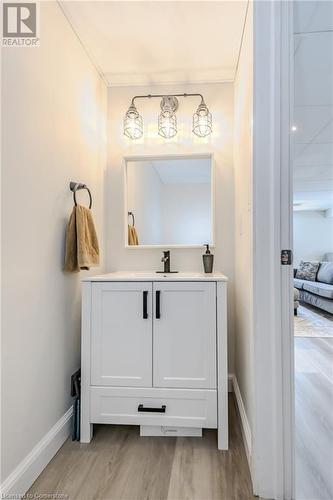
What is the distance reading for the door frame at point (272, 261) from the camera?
1.20 meters

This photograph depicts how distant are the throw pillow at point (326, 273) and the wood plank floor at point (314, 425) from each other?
9.26 ft

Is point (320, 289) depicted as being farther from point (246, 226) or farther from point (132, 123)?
point (132, 123)

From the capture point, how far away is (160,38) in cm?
179

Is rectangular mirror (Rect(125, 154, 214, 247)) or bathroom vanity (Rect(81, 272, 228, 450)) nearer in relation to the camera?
bathroom vanity (Rect(81, 272, 228, 450))

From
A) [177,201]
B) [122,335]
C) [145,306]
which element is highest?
[177,201]

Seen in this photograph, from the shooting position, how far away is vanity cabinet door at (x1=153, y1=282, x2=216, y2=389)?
1551mm

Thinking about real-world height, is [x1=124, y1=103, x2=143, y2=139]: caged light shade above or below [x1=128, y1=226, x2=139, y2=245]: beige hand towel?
above

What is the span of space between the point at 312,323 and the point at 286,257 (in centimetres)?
356

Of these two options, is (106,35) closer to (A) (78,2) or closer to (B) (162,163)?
(A) (78,2)

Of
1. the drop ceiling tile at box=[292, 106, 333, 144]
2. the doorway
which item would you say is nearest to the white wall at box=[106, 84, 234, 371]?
the doorway

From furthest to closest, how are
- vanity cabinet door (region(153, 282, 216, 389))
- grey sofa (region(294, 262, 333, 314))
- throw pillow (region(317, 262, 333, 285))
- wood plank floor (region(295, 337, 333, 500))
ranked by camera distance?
throw pillow (region(317, 262, 333, 285)) → grey sofa (region(294, 262, 333, 314)) → vanity cabinet door (region(153, 282, 216, 389)) → wood plank floor (region(295, 337, 333, 500))

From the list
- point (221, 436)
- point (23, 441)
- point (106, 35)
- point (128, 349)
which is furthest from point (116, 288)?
point (106, 35)

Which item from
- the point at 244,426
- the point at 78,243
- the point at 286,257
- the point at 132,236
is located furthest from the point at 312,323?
the point at 78,243

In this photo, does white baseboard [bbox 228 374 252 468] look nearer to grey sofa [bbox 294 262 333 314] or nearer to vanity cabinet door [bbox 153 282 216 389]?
vanity cabinet door [bbox 153 282 216 389]
